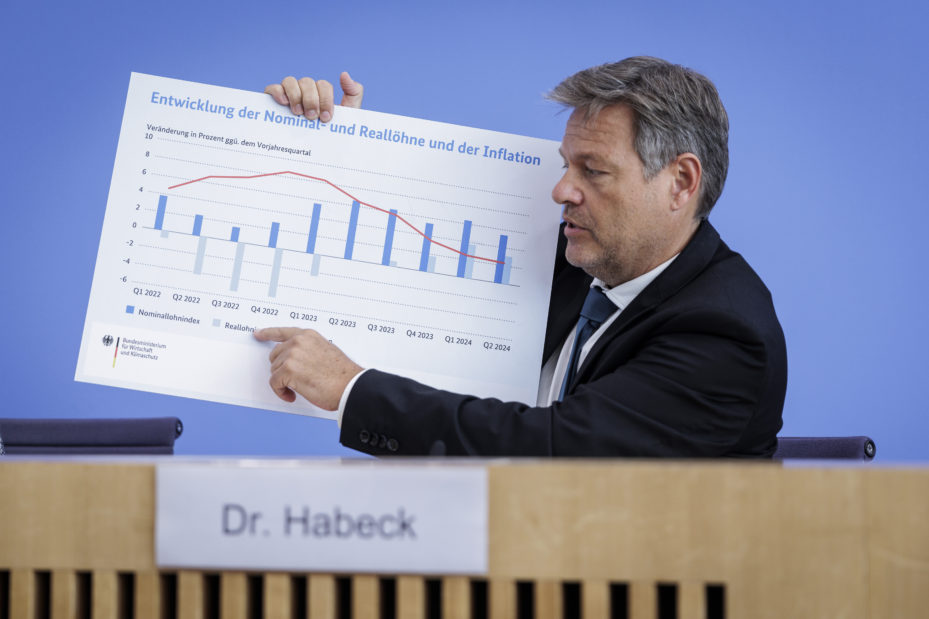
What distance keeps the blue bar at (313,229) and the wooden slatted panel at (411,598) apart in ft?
3.78

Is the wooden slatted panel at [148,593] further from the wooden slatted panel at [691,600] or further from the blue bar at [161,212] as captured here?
the blue bar at [161,212]

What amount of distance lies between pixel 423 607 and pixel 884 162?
10.9ft

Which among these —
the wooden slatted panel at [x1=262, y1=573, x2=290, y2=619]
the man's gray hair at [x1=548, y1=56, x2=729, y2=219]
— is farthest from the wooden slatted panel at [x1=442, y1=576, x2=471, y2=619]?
the man's gray hair at [x1=548, y1=56, x2=729, y2=219]

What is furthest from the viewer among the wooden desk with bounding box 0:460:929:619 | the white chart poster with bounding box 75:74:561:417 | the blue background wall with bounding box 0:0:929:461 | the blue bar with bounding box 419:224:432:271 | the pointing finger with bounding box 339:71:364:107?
the blue background wall with bounding box 0:0:929:461

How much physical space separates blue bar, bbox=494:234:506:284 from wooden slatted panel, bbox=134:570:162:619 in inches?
45.6

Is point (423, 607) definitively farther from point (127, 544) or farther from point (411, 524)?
point (127, 544)

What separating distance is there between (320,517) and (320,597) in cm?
7

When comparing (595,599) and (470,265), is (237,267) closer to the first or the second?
(470,265)

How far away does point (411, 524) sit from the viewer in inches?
29.7

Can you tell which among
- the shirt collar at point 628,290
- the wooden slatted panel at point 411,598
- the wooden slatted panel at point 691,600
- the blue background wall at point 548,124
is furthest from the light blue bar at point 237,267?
the blue background wall at point 548,124

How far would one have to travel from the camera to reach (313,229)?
1.84 meters

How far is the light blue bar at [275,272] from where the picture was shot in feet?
5.90

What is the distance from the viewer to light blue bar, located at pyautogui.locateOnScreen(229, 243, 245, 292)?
179cm

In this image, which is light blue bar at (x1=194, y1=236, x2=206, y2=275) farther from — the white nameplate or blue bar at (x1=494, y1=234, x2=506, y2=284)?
the white nameplate
